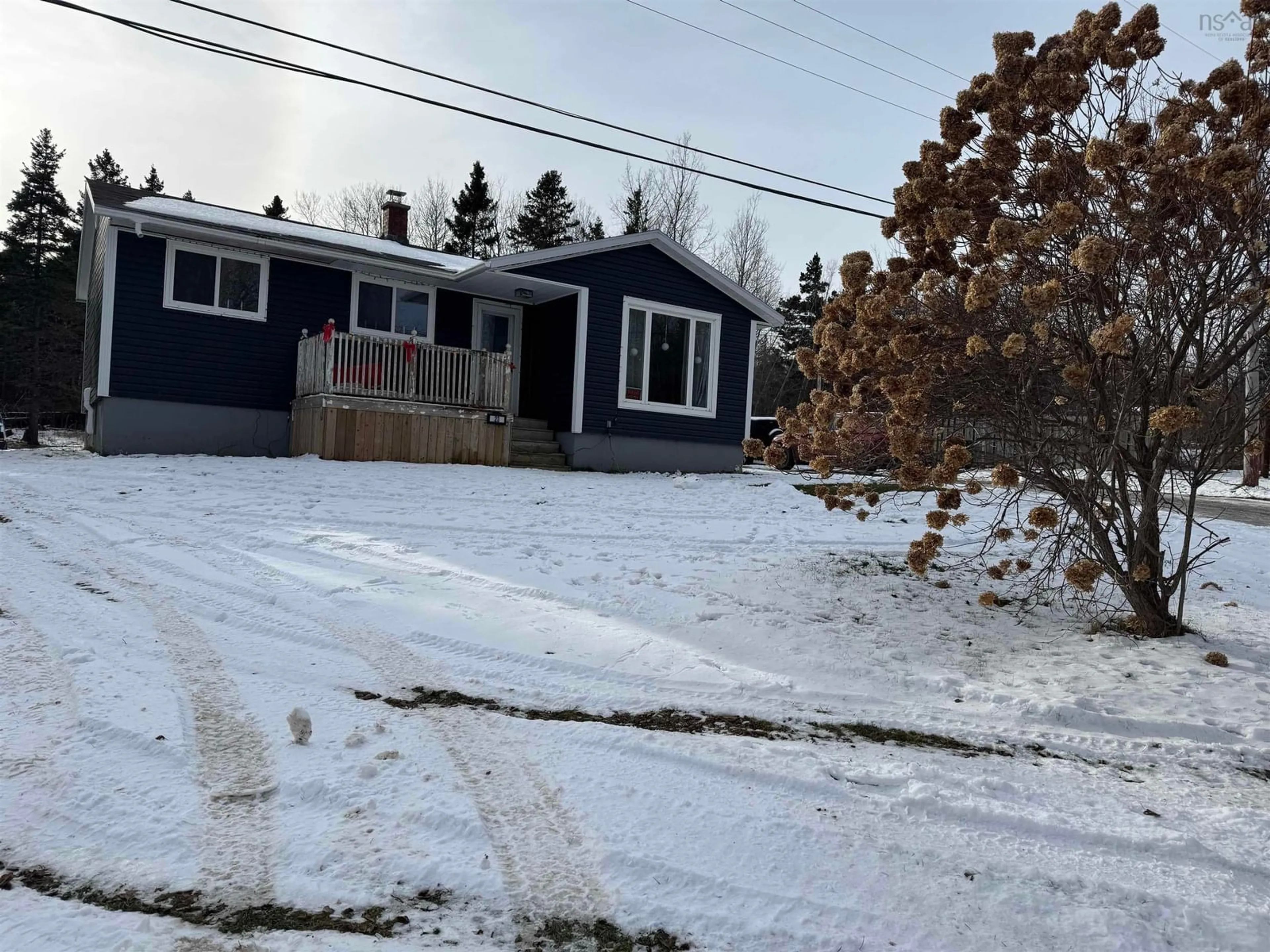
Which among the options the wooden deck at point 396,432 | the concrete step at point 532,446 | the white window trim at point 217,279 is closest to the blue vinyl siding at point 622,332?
the concrete step at point 532,446

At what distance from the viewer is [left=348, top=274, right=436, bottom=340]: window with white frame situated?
45.4ft

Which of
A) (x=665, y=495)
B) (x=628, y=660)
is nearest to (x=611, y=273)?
(x=665, y=495)

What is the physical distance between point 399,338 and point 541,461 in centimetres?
325

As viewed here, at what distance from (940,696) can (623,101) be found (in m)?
9.87

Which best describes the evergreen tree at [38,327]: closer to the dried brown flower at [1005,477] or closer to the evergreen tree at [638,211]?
the evergreen tree at [638,211]

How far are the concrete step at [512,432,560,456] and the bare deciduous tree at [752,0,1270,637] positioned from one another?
9.39m

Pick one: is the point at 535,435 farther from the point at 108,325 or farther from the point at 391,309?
the point at 108,325

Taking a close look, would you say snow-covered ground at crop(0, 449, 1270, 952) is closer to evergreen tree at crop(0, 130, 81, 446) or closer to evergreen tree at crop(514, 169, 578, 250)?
evergreen tree at crop(0, 130, 81, 446)

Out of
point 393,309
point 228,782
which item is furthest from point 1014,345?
point 393,309

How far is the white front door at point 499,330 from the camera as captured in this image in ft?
49.3

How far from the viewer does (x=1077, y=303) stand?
4039 mm

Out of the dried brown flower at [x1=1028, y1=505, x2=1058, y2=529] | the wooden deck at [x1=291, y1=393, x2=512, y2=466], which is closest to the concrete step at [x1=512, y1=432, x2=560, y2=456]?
the wooden deck at [x1=291, y1=393, x2=512, y2=466]

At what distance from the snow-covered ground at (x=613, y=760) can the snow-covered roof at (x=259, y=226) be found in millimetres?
7660

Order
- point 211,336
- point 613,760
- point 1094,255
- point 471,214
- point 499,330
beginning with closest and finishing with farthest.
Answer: point 613,760 → point 1094,255 → point 211,336 → point 499,330 → point 471,214
